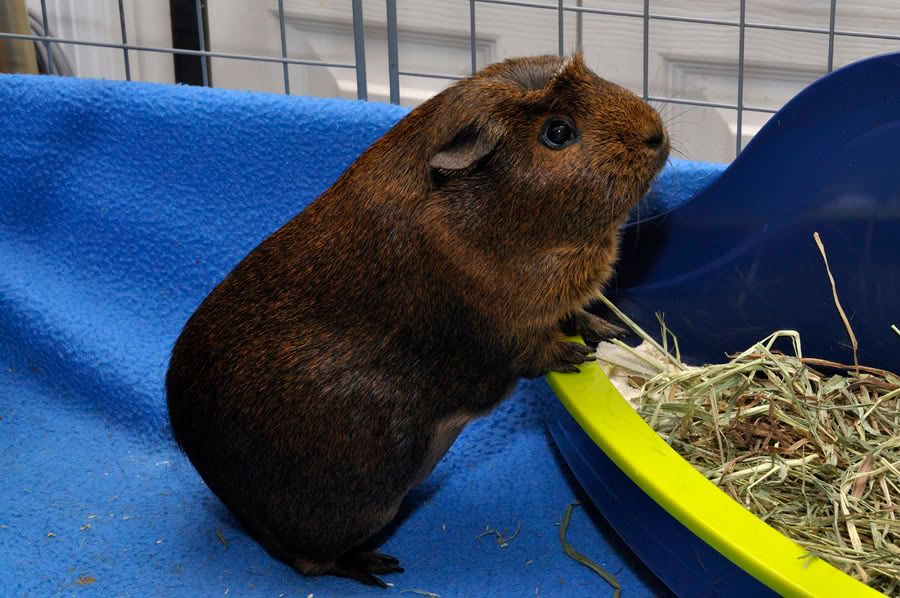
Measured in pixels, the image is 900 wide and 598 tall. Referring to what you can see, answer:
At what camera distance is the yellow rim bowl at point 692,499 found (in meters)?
1.23

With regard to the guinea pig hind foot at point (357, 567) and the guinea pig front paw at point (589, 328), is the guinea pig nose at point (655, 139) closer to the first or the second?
the guinea pig front paw at point (589, 328)

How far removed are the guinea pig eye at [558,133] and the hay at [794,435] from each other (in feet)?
1.54

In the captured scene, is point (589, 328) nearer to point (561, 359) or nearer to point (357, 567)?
point (561, 359)

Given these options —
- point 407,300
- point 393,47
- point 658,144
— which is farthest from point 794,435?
point 393,47

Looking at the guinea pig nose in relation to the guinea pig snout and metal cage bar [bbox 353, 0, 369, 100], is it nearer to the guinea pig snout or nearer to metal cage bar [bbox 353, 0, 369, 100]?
the guinea pig snout

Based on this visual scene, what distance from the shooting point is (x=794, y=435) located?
5.41ft

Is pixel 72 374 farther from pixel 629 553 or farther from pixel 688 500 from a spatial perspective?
pixel 688 500

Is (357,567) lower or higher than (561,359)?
lower

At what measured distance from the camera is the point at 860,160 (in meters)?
1.82

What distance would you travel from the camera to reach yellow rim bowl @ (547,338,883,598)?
4.04 feet

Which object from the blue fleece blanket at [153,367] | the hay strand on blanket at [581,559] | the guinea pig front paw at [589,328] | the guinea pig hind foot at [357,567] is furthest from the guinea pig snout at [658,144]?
the guinea pig hind foot at [357,567]

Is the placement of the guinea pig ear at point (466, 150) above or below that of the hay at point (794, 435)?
above

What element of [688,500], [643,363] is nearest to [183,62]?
[643,363]

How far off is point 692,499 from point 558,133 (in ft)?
1.67
